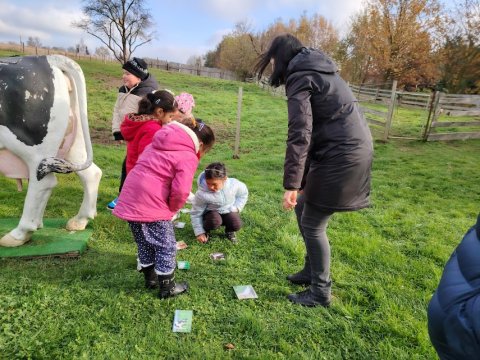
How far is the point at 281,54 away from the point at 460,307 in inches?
70.9

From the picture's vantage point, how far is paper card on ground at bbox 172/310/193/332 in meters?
2.46

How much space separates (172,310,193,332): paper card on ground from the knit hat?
8.45ft

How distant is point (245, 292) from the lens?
9.54ft

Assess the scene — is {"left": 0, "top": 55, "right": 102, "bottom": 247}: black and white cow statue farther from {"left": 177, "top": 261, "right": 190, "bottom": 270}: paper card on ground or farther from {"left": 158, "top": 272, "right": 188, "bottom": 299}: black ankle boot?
{"left": 158, "top": 272, "right": 188, "bottom": 299}: black ankle boot

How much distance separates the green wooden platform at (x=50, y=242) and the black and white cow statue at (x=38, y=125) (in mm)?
114

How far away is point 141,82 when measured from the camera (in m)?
4.02

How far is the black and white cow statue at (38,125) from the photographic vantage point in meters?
3.18

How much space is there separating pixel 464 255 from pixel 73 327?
2277 mm

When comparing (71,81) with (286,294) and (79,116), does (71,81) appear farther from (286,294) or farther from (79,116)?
(286,294)

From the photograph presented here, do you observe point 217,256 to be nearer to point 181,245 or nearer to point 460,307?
point 181,245

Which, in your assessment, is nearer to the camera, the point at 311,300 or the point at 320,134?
the point at 320,134

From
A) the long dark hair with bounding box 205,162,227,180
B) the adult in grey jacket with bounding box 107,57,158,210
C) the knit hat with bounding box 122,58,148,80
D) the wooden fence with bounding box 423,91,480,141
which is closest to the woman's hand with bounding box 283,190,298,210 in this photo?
the long dark hair with bounding box 205,162,227,180

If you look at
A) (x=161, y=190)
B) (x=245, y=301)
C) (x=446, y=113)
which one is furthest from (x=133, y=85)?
(x=446, y=113)

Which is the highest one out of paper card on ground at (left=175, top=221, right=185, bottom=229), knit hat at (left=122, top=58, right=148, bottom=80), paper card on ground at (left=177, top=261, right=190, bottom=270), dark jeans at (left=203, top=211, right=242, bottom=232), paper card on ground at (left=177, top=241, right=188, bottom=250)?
knit hat at (left=122, top=58, right=148, bottom=80)
